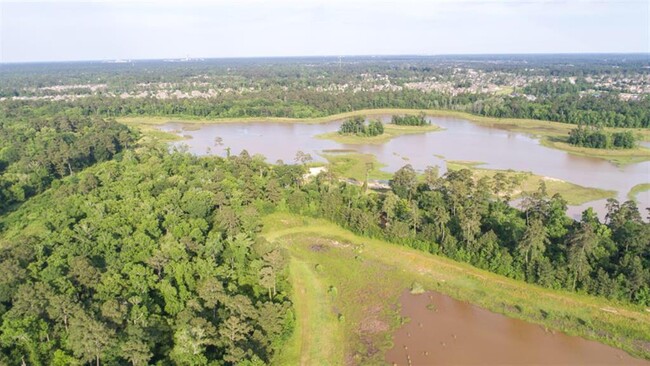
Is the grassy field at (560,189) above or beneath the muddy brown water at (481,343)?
above

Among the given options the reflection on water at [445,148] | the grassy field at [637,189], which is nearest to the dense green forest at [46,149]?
the reflection on water at [445,148]

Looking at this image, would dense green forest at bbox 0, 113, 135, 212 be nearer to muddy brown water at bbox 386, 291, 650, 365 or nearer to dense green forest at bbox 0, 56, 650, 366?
dense green forest at bbox 0, 56, 650, 366

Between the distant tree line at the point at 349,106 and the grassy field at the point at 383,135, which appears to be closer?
the grassy field at the point at 383,135

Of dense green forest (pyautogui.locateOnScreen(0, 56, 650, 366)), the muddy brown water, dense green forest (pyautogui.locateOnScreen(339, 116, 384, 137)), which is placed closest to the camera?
dense green forest (pyautogui.locateOnScreen(0, 56, 650, 366))

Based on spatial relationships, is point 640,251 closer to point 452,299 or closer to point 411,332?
point 452,299

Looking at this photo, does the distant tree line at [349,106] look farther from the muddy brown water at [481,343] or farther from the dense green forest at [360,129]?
the muddy brown water at [481,343]

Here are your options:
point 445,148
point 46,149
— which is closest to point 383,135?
point 445,148

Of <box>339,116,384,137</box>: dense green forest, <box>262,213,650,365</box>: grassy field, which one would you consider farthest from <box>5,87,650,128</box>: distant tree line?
<box>262,213,650,365</box>: grassy field
